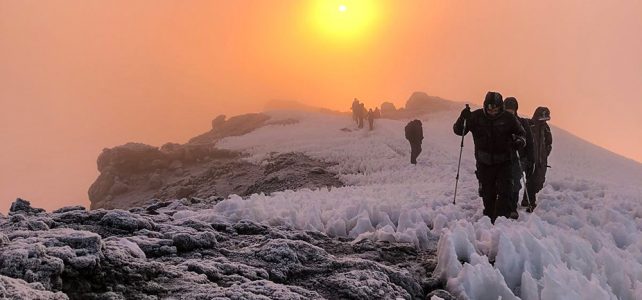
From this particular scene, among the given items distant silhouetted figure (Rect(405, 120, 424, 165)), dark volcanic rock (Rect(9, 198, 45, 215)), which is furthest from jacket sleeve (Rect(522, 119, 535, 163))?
distant silhouetted figure (Rect(405, 120, 424, 165))

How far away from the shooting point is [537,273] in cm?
481

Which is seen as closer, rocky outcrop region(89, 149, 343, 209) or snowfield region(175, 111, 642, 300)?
snowfield region(175, 111, 642, 300)

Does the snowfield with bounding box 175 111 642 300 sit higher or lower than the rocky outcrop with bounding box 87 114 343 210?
higher

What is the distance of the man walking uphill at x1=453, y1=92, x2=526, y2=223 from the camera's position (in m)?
8.98

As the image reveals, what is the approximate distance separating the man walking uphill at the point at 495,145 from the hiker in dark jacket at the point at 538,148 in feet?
9.97

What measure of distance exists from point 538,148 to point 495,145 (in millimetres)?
4180

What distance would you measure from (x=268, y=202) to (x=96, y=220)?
12.7 ft

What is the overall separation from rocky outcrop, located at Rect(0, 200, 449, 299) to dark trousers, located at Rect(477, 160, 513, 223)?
377 centimetres

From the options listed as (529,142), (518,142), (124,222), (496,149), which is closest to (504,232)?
(518,142)

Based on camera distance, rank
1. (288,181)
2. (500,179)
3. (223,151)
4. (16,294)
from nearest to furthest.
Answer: (16,294) → (500,179) → (288,181) → (223,151)

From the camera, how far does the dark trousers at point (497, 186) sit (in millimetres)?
9227

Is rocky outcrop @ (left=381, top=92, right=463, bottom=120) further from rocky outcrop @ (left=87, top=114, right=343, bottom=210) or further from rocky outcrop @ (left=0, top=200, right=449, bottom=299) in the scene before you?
rocky outcrop @ (left=0, top=200, right=449, bottom=299)

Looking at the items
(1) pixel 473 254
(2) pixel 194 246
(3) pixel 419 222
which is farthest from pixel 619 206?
(2) pixel 194 246

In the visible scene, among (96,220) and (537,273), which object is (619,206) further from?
(96,220)
